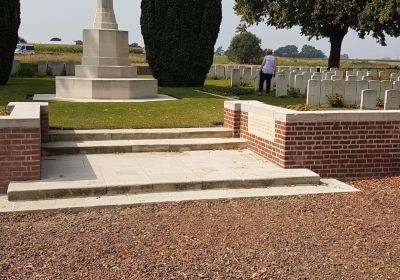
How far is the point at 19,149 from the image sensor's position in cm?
571

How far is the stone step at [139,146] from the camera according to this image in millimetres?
7285

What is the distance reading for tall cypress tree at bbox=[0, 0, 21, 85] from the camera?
689 inches

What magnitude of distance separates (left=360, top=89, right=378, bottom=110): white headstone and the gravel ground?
8.05m

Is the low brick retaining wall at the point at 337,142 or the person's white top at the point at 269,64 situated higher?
the person's white top at the point at 269,64

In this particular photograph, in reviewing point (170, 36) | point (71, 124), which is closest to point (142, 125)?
point (71, 124)

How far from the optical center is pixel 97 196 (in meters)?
5.45

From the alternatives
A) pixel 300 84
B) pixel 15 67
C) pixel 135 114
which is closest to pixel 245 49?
pixel 15 67

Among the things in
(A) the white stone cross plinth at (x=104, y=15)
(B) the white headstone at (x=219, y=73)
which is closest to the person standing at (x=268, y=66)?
(A) the white stone cross plinth at (x=104, y=15)

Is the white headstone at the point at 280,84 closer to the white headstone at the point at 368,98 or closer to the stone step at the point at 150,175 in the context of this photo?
the white headstone at the point at 368,98

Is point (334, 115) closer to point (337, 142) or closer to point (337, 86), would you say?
point (337, 142)

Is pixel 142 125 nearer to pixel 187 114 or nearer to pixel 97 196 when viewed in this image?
pixel 187 114

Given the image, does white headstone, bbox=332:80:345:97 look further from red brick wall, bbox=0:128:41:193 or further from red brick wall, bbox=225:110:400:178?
red brick wall, bbox=0:128:41:193

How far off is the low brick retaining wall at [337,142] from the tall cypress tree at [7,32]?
13605mm

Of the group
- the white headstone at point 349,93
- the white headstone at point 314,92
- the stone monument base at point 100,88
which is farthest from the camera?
the white headstone at point 349,93
